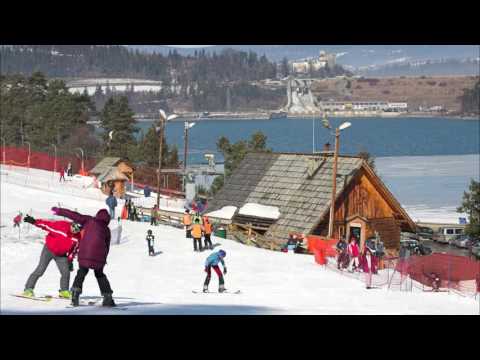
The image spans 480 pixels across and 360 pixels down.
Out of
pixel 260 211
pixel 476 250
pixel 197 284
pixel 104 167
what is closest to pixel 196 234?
Answer: pixel 197 284

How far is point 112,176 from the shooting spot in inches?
1433

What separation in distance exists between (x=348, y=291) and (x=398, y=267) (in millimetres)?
1844

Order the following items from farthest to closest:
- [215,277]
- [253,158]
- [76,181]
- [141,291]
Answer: [76,181] → [253,158] → [215,277] → [141,291]

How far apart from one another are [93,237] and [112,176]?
94.4ft

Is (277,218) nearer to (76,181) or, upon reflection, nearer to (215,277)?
(215,277)

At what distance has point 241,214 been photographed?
27.7 m

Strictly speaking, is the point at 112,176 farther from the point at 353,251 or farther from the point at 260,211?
the point at 353,251

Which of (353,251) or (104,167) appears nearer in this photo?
(353,251)

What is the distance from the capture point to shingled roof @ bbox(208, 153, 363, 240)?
26.1m

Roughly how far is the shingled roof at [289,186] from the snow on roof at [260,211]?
0.19 meters

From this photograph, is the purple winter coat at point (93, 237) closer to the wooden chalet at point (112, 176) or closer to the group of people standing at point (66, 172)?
the wooden chalet at point (112, 176)

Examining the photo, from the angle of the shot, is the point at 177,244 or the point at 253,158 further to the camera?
the point at 253,158
